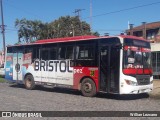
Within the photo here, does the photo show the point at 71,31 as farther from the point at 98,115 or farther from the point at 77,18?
the point at 98,115

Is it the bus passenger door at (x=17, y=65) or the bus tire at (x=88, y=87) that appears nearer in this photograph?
the bus tire at (x=88, y=87)

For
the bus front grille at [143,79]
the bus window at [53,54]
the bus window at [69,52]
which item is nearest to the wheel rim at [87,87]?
the bus window at [69,52]

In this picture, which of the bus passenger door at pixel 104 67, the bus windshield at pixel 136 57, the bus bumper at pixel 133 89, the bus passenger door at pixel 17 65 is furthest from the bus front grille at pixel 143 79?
the bus passenger door at pixel 17 65

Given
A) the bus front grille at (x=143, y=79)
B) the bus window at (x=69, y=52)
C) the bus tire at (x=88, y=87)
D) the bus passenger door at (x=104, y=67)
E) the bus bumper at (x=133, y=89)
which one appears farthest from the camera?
Answer: the bus window at (x=69, y=52)

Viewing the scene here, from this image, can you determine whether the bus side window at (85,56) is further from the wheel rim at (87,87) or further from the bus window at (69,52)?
the wheel rim at (87,87)

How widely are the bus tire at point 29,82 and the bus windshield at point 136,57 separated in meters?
7.54

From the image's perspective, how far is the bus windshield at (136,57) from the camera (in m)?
15.9

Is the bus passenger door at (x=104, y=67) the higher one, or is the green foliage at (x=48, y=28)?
the green foliage at (x=48, y=28)

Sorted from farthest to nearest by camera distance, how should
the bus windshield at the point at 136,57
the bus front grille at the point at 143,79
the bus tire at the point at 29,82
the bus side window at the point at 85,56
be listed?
the bus tire at the point at 29,82
the bus side window at the point at 85,56
the bus front grille at the point at 143,79
the bus windshield at the point at 136,57

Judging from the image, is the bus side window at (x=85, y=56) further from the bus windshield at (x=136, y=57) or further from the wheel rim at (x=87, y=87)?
the bus windshield at (x=136, y=57)

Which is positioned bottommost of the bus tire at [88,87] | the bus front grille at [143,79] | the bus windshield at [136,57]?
the bus tire at [88,87]

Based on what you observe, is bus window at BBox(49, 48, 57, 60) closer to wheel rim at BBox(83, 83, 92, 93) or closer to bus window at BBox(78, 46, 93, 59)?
bus window at BBox(78, 46, 93, 59)

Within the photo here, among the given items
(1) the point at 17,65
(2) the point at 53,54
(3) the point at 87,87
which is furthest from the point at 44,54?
(3) the point at 87,87

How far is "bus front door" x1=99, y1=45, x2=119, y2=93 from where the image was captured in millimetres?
16031
